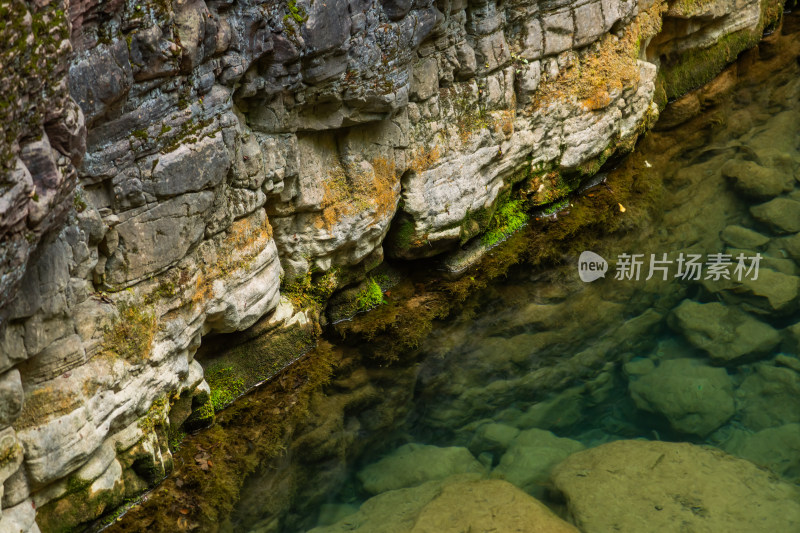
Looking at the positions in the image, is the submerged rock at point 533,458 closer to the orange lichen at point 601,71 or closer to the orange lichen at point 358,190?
the orange lichen at point 358,190

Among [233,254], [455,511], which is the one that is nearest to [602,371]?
[455,511]

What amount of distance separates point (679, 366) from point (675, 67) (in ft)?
18.0

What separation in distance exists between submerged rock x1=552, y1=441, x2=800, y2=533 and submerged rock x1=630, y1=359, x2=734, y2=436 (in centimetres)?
55

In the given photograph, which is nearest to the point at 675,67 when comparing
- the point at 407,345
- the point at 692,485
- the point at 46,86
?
the point at 407,345

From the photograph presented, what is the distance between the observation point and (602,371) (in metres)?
8.03

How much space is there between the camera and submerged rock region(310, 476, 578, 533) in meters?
6.07

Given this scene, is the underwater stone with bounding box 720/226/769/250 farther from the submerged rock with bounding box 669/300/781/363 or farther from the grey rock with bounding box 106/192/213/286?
the grey rock with bounding box 106/192/213/286

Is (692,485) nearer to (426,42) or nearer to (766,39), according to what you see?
(426,42)

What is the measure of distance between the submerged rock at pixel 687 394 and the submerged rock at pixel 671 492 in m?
0.55

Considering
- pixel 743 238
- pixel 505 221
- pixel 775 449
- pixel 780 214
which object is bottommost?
pixel 775 449

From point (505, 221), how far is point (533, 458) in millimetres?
3387

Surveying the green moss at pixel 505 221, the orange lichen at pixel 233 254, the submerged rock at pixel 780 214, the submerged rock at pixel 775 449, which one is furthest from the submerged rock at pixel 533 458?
the submerged rock at pixel 780 214

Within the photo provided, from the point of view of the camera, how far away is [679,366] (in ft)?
26.3

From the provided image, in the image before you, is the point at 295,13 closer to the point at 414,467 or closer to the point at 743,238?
the point at 414,467
